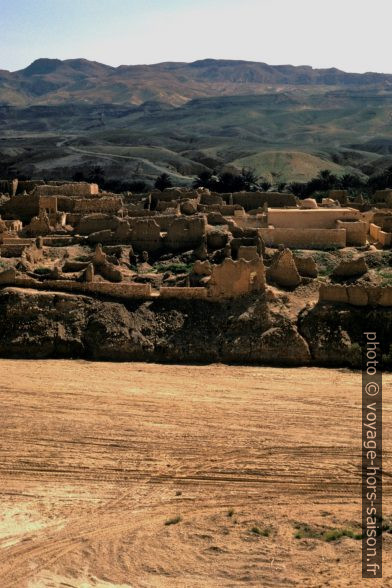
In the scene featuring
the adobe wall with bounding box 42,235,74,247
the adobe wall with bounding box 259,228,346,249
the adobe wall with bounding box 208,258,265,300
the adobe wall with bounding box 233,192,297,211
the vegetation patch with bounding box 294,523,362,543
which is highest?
the adobe wall with bounding box 233,192,297,211

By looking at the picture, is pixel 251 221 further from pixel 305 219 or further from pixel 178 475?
pixel 178 475

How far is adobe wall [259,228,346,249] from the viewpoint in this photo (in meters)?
33.4

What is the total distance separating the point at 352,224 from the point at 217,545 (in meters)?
19.6

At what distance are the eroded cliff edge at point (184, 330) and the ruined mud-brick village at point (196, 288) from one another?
0.03 meters

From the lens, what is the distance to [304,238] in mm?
33719

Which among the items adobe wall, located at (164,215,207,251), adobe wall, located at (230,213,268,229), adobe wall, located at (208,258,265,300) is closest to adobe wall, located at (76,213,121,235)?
adobe wall, located at (164,215,207,251)

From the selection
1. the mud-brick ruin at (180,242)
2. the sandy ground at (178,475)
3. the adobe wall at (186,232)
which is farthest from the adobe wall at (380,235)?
the sandy ground at (178,475)

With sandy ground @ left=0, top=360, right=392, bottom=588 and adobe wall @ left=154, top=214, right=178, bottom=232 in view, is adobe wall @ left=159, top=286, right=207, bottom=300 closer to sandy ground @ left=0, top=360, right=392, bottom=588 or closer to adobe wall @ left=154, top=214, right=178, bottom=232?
sandy ground @ left=0, top=360, right=392, bottom=588

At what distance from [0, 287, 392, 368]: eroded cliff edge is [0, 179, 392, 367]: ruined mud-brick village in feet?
0.11

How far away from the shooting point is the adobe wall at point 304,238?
33.4 meters

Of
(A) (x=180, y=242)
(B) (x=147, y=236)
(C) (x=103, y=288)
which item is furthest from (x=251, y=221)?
(C) (x=103, y=288)

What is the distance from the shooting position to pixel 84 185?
39.6 m

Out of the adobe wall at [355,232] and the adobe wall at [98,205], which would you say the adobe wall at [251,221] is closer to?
the adobe wall at [355,232]

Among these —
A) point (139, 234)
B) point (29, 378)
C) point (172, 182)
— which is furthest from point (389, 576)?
point (172, 182)
